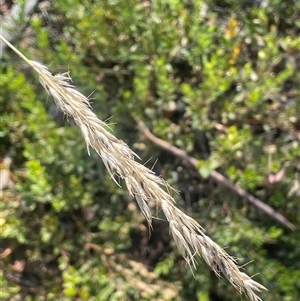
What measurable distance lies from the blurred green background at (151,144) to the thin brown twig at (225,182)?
1.6 inches

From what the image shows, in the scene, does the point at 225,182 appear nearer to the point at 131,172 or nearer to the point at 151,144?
the point at 151,144

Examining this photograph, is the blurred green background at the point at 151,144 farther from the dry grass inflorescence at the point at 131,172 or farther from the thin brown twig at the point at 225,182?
the dry grass inflorescence at the point at 131,172

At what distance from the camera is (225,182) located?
2.41 m

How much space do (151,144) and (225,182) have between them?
45cm

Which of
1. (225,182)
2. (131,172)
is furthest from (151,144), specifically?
(131,172)

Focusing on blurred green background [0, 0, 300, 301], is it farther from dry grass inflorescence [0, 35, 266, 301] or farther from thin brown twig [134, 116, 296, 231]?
dry grass inflorescence [0, 35, 266, 301]

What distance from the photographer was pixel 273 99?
2.52 metres

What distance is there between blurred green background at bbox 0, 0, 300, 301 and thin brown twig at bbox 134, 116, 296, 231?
1.6 inches

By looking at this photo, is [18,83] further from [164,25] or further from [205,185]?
[205,185]

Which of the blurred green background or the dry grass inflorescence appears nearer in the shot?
the dry grass inflorescence

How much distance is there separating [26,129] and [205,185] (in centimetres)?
A: 102

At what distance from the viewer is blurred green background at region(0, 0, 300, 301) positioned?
2.30 metres

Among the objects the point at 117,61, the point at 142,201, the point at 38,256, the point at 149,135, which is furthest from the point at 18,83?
the point at 142,201

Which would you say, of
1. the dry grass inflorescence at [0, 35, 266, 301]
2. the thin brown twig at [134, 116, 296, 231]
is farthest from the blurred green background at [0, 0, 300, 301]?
the dry grass inflorescence at [0, 35, 266, 301]
